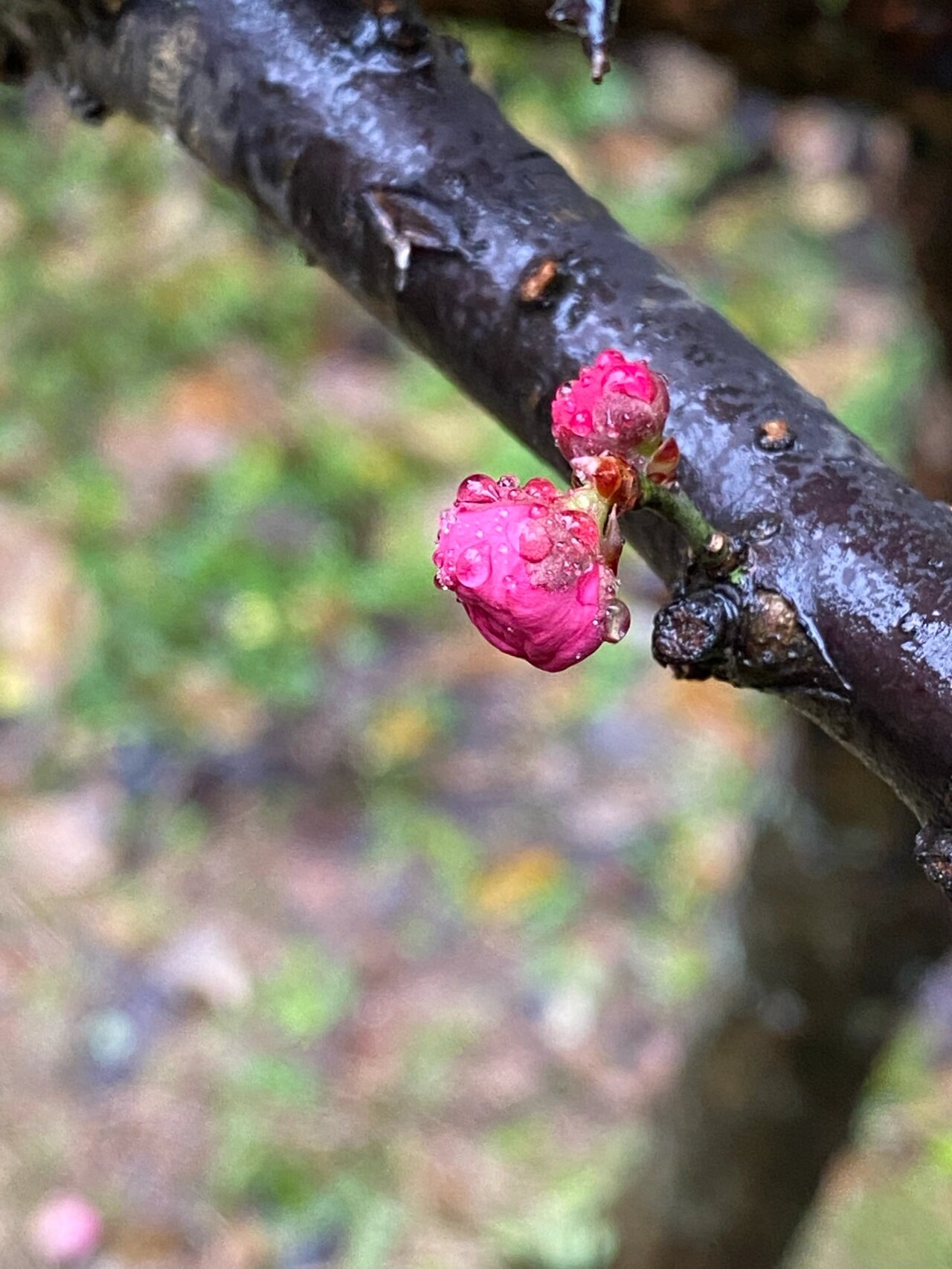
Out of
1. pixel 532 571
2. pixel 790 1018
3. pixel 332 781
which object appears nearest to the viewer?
pixel 532 571

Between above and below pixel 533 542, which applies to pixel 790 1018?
below

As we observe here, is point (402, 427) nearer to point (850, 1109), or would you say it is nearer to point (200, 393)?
point (200, 393)

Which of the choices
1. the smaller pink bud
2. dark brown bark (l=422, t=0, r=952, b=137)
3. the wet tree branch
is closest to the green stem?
the wet tree branch

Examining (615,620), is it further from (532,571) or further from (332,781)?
(332,781)

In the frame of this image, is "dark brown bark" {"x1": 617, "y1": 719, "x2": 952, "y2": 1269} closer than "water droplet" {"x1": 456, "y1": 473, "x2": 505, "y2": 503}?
No

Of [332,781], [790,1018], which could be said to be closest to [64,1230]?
[332,781]

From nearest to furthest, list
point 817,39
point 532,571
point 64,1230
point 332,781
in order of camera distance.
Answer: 1. point 532,571
2. point 817,39
3. point 64,1230
4. point 332,781

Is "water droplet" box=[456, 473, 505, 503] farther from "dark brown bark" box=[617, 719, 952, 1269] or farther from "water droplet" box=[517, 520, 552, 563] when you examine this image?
"dark brown bark" box=[617, 719, 952, 1269]
